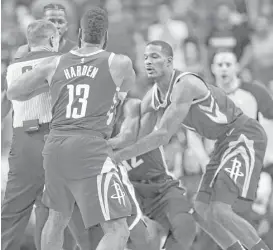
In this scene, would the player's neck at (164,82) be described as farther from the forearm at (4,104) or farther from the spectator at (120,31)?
the spectator at (120,31)

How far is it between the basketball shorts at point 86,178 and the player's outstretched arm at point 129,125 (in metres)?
1.03

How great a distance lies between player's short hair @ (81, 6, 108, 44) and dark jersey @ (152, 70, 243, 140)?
1084 millimetres

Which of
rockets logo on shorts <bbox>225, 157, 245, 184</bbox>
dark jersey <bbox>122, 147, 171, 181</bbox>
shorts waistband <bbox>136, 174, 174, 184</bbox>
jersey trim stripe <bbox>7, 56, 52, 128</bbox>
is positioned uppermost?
jersey trim stripe <bbox>7, 56, 52, 128</bbox>

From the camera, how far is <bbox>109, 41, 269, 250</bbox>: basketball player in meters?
6.29

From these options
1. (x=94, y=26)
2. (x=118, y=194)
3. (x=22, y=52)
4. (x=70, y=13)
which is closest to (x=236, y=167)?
(x=118, y=194)

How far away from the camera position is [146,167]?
6840 mm

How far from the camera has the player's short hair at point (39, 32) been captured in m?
6.25

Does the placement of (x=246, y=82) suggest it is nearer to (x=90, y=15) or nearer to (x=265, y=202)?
(x=265, y=202)

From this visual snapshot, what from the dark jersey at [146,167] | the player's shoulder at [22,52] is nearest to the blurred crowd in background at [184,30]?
the dark jersey at [146,167]

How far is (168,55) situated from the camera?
6.52m

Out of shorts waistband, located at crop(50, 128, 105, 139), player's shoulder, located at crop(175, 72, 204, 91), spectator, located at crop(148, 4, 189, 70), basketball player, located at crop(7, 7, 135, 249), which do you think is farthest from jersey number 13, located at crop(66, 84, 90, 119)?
spectator, located at crop(148, 4, 189, 70)

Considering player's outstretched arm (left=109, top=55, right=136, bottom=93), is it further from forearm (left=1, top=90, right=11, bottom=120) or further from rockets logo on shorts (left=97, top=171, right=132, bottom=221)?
forearm (left=1, top=90, right=11, bottom=120)

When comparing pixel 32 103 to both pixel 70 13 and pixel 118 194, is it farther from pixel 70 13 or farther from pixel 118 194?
pixel 70 13

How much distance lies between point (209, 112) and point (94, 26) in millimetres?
1516
